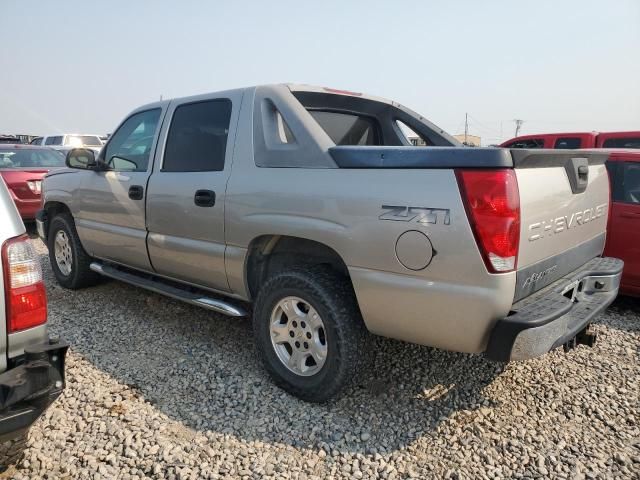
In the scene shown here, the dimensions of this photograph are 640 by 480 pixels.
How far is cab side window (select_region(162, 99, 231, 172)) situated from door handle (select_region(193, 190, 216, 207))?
177 mm

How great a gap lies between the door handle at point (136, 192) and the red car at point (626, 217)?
437 centimetres

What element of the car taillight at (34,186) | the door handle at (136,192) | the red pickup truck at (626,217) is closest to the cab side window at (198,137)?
the door handle at (136,192)

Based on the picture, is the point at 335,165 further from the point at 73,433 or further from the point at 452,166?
the point at 73,433

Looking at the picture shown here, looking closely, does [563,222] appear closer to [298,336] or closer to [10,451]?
[298,336]

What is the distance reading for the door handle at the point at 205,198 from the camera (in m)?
3.17

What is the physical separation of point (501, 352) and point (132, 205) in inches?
121

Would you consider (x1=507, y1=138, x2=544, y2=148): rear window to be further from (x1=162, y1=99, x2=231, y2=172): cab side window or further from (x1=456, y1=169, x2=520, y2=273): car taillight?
(x1=456, y1=169, x2=520, y2=273): car taillight

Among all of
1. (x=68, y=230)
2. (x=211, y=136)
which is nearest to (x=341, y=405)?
(x=211, y=136)

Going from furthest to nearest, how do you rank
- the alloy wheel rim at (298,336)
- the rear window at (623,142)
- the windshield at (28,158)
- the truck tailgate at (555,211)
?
the windshield at (28,158) < the rear window at (623,142) < the alloy wheel rim at (298,336) < the truck tailgate at (555,211)

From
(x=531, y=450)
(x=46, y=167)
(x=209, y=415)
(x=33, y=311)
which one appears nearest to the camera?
(x=33, y=311)

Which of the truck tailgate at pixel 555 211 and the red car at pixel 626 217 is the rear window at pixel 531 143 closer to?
the red car at pixel 626 217

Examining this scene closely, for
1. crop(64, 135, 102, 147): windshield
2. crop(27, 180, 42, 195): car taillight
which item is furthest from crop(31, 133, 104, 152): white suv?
crop(27, 180, 42, 195): car taillight

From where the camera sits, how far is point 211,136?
11.2 feet

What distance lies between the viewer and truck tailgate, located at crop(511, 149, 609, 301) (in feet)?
7.14
